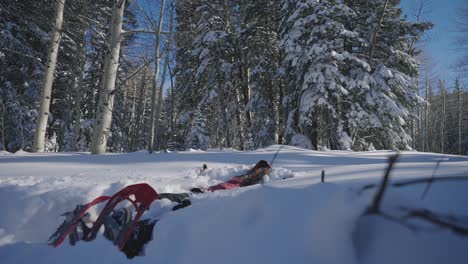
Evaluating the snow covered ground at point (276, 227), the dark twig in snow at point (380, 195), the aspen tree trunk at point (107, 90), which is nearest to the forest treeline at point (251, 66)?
the aspen tree trunk at point (107, 90)

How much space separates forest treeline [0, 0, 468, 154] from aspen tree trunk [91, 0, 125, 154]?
20mm

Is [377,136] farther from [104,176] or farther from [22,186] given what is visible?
[22,186]

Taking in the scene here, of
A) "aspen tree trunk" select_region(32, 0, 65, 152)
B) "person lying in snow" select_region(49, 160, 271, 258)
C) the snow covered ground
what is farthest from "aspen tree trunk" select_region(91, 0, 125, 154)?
"person lying in snow" select_region(49, 160, 271, 258)

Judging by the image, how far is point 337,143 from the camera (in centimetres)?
827

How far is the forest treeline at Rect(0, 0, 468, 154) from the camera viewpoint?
7.46 meters

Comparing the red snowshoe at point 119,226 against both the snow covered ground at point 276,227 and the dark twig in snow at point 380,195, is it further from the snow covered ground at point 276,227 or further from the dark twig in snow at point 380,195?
the dark twig in snow at point 380,195

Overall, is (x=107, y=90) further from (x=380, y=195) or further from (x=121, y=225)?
(x=380, y=195)

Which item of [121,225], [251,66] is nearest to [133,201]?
[121,225]

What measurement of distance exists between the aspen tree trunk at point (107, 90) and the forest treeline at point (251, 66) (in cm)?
2

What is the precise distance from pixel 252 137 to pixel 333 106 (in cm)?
422

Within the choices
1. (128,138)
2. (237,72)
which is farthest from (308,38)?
(128,138)

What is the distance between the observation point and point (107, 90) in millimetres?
4816

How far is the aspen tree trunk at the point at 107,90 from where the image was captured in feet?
15.7

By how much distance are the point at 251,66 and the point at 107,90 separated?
25.2ft
